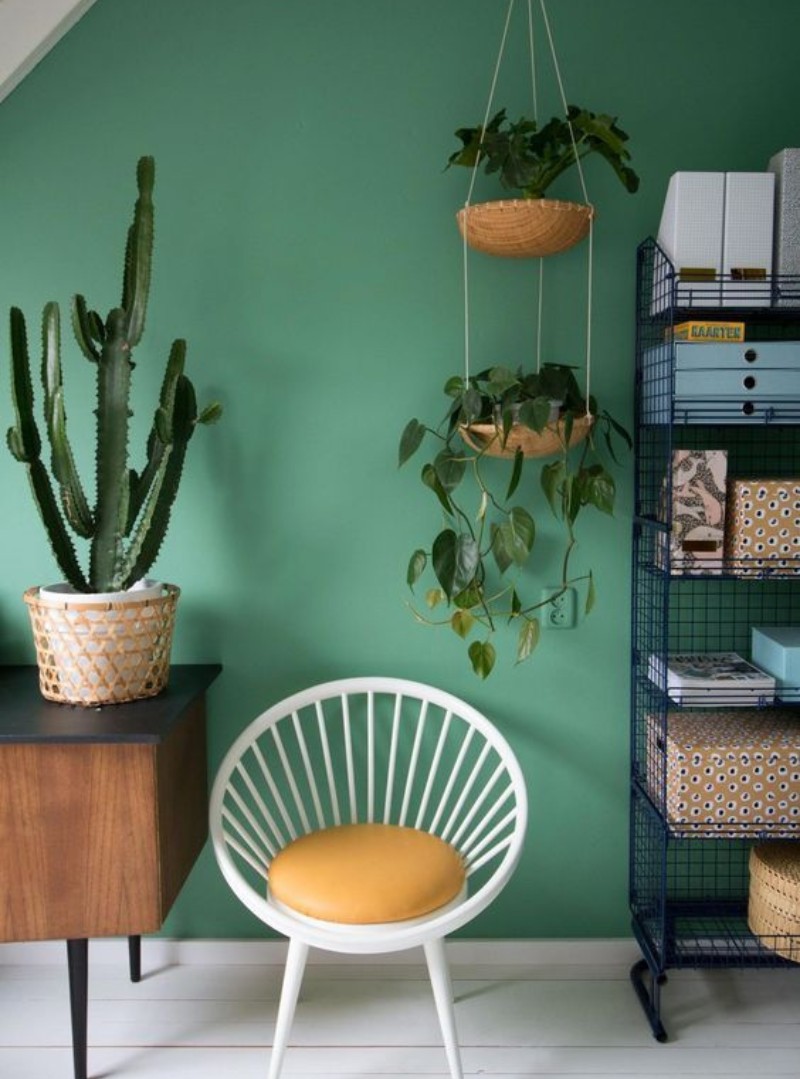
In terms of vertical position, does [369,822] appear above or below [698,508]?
below

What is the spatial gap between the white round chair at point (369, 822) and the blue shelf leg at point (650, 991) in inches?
16.1

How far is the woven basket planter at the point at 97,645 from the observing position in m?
1.95

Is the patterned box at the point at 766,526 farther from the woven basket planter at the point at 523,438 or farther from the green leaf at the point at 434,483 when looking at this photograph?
the green leaf at the point at 434,483

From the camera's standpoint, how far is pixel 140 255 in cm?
201

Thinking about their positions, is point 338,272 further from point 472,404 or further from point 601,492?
point 601,492

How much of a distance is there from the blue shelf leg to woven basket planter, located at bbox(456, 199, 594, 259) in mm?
1568

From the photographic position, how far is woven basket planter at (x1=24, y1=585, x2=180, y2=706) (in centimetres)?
195

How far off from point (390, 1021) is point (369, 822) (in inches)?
17.3

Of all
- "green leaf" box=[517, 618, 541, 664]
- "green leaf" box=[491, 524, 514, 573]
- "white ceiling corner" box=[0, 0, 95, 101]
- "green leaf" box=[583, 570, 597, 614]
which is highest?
"white ceiling corner" box=[0, 0, 95, 101]

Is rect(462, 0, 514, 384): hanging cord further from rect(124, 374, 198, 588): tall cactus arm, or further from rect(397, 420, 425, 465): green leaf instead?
rect(124, 374, 198, 588): tall cactus arm

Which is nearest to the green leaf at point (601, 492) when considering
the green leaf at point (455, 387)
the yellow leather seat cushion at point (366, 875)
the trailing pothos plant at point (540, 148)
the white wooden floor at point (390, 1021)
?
the green leaf at point (455, 387)

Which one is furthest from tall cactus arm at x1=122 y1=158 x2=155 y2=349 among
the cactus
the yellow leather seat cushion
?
the yellow leather seat cushion

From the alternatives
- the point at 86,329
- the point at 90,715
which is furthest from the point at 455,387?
the point at 90,715

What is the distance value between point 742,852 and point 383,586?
1079 millimetres
